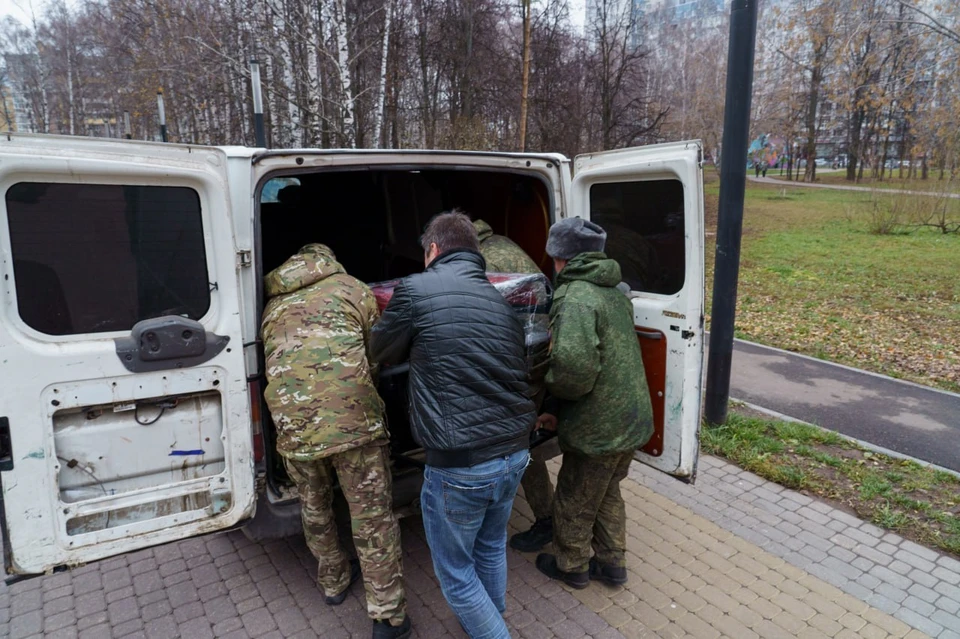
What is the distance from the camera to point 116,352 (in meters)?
2.23

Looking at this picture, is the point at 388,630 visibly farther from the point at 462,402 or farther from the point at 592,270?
the point at 592,270

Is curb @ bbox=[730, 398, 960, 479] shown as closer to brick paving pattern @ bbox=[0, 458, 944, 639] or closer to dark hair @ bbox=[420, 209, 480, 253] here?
brick paving pattern @ bbox=[0, 458, 944, 639]

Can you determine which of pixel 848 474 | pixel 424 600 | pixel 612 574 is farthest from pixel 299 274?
pixel 848 474

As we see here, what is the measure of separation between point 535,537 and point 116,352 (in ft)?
7.77

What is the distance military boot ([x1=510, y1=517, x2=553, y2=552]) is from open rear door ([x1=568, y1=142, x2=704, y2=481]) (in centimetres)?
72

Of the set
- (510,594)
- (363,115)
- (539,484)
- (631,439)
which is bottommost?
(510,594)

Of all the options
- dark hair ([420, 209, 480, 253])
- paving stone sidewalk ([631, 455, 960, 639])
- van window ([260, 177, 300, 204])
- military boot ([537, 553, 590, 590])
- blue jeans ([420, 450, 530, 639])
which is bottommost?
paving stone sidewalk ([631, 455, 960, 639])

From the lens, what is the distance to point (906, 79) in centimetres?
1191

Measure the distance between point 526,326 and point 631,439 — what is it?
726 millimetres

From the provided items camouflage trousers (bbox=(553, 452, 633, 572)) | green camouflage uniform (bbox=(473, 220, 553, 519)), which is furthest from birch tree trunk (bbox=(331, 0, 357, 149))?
camouflage trousers (bbox=(553, 452, 633, 572))

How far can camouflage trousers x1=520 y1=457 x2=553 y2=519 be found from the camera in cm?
355

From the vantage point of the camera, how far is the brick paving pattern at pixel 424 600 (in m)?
2.86

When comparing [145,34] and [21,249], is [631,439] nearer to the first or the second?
[21,249]

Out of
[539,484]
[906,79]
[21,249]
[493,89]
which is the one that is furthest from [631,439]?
[493,89]
